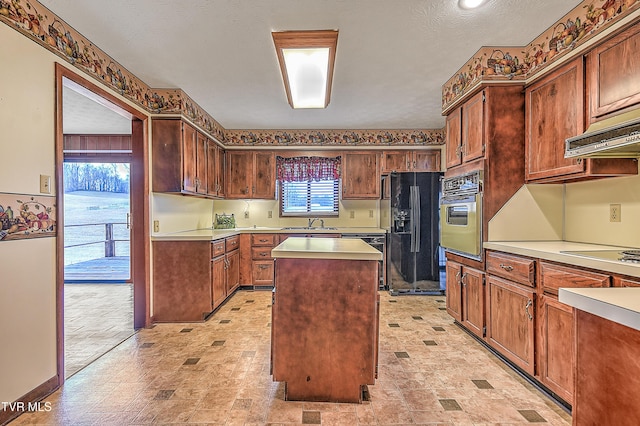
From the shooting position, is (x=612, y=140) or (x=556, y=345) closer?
(x=612, y=140)

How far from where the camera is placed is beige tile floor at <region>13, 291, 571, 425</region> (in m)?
1.66

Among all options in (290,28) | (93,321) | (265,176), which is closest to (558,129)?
(290,28)

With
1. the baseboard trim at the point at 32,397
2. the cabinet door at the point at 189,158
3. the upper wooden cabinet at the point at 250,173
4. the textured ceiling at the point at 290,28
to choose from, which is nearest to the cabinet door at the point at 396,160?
the textured ceiling at the point at 290,28

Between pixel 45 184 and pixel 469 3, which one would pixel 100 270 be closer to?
pixel 45 184

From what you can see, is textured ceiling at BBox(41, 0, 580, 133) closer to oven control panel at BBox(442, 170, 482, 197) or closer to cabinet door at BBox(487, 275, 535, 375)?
oven control panel at BBox(442, 170, 482, 197)

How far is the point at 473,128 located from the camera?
258 centimetres

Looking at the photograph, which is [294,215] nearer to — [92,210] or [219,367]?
[219,367]

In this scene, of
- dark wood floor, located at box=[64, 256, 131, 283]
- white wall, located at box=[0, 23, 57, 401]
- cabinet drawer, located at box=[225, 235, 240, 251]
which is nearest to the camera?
white wall, located at box=[0, 23, 57, 401]

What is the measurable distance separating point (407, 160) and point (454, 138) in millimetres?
1787

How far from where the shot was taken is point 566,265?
1694 millimetres

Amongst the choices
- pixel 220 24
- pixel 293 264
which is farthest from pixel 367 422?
pixel 220 24

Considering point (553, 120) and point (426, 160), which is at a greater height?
point (426, 160)

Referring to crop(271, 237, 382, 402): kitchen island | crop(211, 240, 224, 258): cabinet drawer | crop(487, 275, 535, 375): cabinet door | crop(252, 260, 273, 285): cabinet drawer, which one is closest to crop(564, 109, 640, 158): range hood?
crop(487, 275, 535, 375): cabinet door

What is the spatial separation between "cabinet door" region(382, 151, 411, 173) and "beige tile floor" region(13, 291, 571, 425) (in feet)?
8.68
